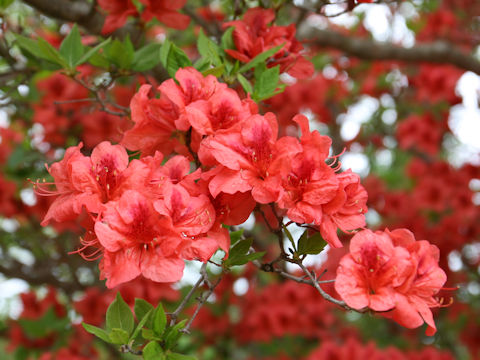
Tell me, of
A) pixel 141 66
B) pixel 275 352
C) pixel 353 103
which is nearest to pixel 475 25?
pixel 353 103

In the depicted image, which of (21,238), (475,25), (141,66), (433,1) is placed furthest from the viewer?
(475,25)

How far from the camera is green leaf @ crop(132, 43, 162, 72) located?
1.35m

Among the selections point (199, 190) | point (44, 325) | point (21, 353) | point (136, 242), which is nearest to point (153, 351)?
point (136, 242)

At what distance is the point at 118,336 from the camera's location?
0.81 m

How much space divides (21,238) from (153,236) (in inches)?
79.7

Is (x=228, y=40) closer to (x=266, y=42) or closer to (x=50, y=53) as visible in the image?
(x=266, y=42)

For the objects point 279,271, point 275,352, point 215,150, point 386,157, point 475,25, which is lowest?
point 386,157

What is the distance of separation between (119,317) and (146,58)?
2.50ft

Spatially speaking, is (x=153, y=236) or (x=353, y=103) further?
(x=353, y=103)

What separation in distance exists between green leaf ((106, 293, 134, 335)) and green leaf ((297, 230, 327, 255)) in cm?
34

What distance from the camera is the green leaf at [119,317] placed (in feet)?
2.80

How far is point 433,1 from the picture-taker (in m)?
3.55

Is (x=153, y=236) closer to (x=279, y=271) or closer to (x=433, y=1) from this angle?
(x=279, y=271)

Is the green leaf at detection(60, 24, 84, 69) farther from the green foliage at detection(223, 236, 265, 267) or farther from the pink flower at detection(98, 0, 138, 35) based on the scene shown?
the green foliage at detection(223, 236, 265, 267)
